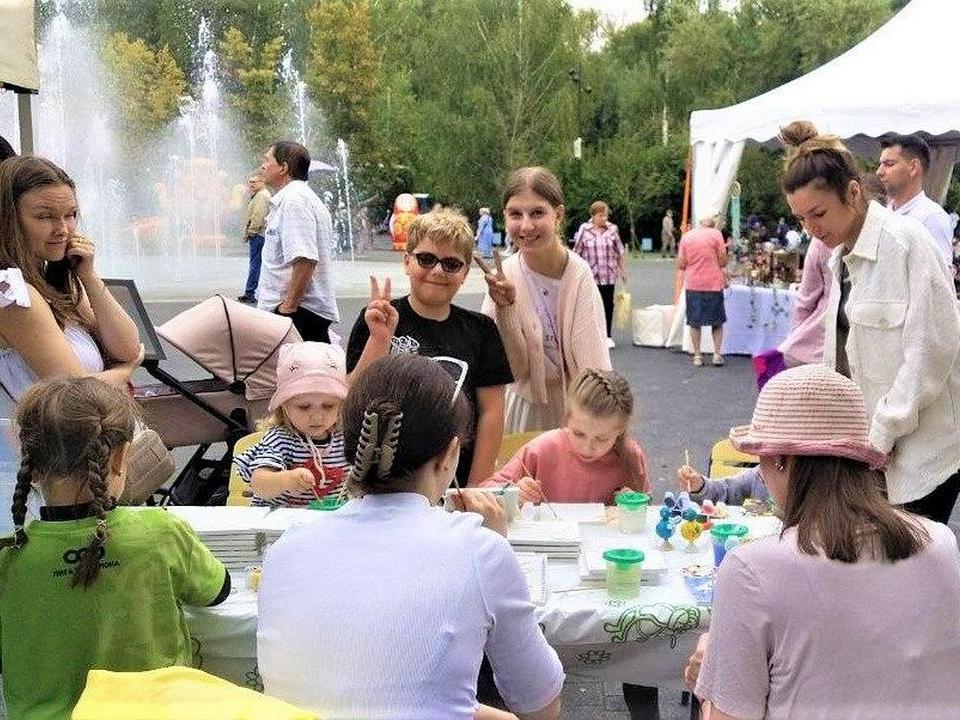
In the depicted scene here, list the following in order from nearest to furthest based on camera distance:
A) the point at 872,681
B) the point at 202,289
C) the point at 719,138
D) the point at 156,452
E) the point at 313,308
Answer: the point at 872,681
the point at 156,452
the point at 313,308
the point at 719,138
the point at 202,289

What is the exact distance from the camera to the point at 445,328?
356cm

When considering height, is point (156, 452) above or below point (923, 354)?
below

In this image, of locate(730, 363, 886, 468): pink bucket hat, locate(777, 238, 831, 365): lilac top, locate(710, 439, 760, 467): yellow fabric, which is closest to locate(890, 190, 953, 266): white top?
locate(777, 238, 831, 365): lilac top

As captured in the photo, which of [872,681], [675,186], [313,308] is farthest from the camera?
[675,186]

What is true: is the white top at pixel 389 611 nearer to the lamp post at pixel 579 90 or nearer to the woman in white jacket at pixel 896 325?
the woman in white jacket at pixel 896 325

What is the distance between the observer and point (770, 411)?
1.93 metres

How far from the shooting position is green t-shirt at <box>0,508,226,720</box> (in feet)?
7.03

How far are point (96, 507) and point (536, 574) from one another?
105 centimetres

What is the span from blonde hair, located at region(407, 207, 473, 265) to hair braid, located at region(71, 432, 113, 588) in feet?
4.88

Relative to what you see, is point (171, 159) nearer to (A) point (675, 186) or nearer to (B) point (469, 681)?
(A) point (675, 186)

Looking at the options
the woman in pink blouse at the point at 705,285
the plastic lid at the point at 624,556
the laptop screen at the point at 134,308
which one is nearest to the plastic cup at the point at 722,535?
the plastic lid at the point at 624,556

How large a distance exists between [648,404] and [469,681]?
7.09 meters

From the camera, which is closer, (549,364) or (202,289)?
(549,364)

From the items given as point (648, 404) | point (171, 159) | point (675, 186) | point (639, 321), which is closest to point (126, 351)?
point (648, 404)
